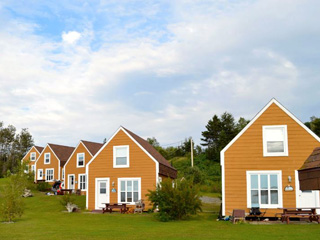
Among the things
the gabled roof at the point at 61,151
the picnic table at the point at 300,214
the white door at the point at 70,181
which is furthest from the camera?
the gabled roof at the point at 61,151

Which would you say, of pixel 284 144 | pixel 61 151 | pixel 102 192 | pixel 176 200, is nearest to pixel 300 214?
pixel 284 144

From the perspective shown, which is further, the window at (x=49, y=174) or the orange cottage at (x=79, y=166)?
the window at (x=49, y=174)

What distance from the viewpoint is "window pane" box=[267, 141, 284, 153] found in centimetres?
2403

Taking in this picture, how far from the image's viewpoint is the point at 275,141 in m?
24.1

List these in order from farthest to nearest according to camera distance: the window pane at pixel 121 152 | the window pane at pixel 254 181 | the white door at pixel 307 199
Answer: the window pane at pixel 121 152 → the window pane at pixel 254 181 → the white door at pixel 307 199

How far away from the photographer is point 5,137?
308 ft

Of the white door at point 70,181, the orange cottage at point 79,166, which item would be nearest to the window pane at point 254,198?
the orange cottage at point 79,166

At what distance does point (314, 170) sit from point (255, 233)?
13.2m

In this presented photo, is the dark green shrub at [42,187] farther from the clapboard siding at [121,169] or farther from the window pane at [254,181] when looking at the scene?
the window pane at [254,181]

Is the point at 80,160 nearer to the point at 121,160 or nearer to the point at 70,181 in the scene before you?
the point at 70,181

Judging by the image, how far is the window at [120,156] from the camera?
30625 millimetres

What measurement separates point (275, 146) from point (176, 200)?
270 inches

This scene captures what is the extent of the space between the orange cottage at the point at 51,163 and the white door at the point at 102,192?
2776 centimetres

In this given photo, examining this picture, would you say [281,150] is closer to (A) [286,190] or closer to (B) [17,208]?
(A) [286,190]
